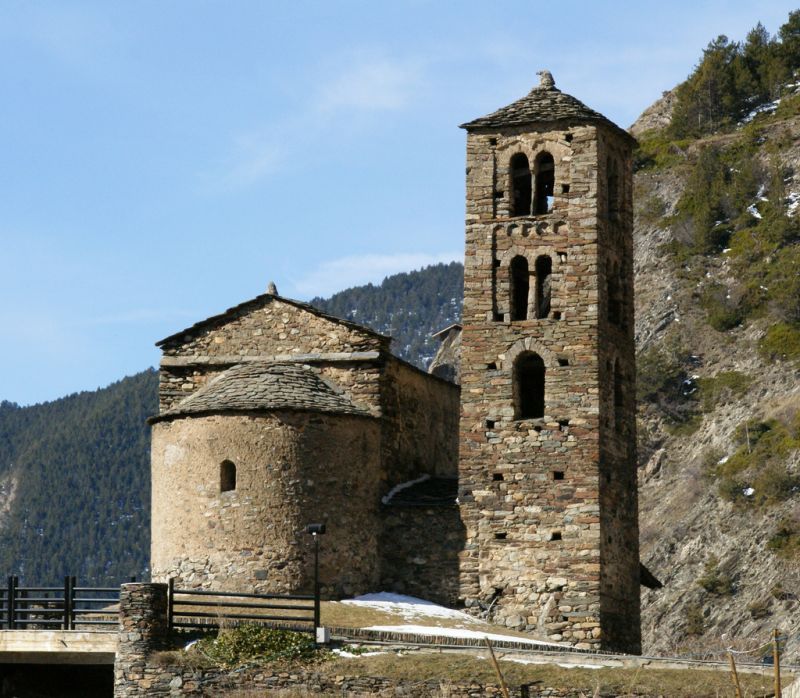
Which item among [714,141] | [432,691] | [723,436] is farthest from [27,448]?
[432,691]

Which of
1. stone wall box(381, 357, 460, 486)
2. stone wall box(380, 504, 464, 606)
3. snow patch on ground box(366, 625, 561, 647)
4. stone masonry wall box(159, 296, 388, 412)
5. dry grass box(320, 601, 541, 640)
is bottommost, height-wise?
snow patch on ground box(366, 625, 561, 647)

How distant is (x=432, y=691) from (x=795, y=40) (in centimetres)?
7044

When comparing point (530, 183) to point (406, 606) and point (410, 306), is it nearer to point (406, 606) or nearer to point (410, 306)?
point (406, 606)

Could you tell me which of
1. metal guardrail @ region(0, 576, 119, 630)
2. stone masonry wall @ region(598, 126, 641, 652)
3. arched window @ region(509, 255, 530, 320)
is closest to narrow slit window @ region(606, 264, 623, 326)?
stone masonry wall @ region(598, 126, 641, 652)

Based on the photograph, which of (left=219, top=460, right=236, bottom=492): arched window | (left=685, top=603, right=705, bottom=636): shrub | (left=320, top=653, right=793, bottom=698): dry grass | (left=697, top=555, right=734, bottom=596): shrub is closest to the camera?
(left=320, top=653, right=793, bottom=698): dry grass

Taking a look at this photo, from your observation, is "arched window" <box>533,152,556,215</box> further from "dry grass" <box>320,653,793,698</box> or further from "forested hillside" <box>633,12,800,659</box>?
"forested hillside" <box>633,12,800,659</box>

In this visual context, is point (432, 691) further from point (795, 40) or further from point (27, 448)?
point (27, 448)

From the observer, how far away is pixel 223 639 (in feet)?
106

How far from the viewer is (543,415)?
126 ft

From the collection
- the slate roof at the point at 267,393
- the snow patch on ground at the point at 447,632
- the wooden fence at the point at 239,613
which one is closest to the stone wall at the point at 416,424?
the slate roof at the point at 267,393

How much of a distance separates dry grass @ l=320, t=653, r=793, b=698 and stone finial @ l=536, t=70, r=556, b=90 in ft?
45.2

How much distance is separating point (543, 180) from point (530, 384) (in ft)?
14.1

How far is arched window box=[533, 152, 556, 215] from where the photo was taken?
128 ft

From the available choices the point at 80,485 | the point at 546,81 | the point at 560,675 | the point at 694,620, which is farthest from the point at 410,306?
the point at 560,675
